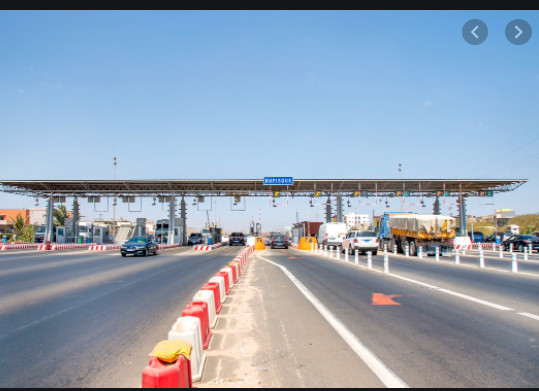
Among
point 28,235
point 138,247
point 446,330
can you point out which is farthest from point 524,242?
point 28,235

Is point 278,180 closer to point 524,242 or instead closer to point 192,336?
point 524,242

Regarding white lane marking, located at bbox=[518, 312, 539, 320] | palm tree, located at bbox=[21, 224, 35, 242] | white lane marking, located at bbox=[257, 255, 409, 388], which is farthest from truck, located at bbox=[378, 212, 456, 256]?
palm tree, located at bbox=[21, 224, 35, 242]

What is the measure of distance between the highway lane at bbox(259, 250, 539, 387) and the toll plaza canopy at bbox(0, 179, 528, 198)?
129ft

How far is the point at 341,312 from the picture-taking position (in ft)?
27.0

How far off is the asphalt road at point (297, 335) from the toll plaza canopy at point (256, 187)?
40.3 metres

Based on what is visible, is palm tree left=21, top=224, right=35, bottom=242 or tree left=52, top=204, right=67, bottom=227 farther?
tree left=52, top=204, right=67, bottom=227

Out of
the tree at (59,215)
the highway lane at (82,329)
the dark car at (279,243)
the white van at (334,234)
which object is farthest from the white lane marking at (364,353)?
the tree at (59,215)

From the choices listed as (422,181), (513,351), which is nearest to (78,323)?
(513,351)

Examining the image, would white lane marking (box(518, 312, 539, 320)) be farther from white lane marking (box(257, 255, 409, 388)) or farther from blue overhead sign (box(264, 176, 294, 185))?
blue overhead sign (box(264, 176, 294, 185))

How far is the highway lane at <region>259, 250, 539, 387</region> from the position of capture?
4586mm

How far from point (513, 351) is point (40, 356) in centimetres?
597

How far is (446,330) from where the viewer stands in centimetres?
660

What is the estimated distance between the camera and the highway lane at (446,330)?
4586mm

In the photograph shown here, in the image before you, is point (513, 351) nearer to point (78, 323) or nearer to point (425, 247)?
point (78, 323)
